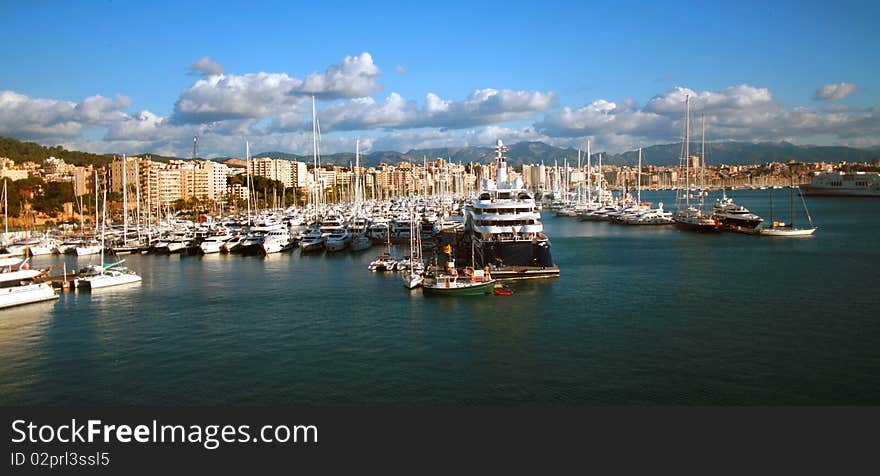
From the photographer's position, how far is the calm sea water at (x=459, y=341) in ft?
37.3

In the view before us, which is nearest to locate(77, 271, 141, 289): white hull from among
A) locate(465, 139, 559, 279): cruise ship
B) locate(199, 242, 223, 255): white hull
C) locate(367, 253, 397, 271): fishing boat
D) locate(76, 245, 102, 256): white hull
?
locate(367, 253, 397, 271): fishing boat

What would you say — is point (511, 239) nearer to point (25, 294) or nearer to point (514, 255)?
point (514, 255)

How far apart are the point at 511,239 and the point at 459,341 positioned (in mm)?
10340

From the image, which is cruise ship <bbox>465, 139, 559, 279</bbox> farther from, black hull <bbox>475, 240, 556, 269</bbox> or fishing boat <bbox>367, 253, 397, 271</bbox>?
fishing boat <bbox>367, 253, 397, 271</bbox>

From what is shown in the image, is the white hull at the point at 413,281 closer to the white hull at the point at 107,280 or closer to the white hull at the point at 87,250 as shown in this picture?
the white hull at the point at 107,280

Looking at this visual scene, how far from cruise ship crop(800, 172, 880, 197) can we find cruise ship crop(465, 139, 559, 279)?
8952 cm

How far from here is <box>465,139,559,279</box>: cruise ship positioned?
23.1 m

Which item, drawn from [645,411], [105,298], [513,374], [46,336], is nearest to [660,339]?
[513,374]

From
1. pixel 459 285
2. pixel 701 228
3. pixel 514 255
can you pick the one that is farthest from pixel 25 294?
pixel 701 228

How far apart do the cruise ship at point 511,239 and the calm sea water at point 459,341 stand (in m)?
1.09

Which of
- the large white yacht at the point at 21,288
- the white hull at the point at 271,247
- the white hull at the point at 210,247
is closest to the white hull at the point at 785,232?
the white hull at the point at 271,247

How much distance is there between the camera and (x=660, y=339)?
14547 mm

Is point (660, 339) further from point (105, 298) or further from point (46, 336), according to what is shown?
point (105, 298)

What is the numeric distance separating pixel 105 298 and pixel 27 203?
131 ft
